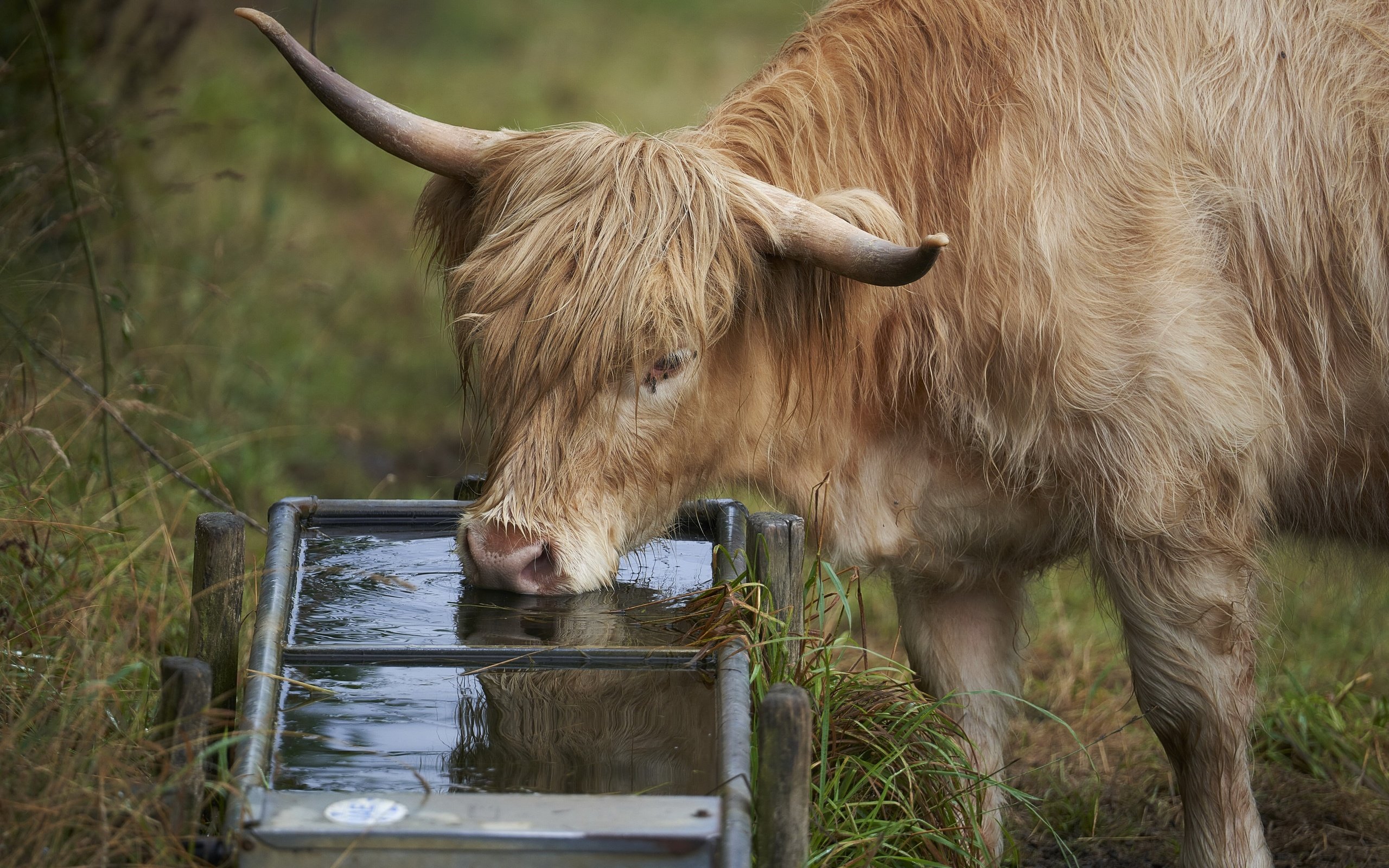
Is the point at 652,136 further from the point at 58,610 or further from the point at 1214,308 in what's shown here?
the point at 58,610

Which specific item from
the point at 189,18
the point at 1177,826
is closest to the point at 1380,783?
the point at 1177,826

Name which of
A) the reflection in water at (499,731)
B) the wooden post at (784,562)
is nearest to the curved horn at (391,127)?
the wooden post at (784,562)

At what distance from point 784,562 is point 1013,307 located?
0.70 meters

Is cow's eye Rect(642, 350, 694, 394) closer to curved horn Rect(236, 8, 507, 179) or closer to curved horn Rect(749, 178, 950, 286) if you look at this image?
curved horn Rect(749, 178, 950, 286)

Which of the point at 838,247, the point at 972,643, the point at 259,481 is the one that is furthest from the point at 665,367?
the point at 259,481

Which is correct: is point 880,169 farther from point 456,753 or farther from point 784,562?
point 456,753

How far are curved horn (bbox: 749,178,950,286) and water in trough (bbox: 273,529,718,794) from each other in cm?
71

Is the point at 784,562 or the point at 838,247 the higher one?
the point at 838,247

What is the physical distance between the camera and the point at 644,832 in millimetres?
1731

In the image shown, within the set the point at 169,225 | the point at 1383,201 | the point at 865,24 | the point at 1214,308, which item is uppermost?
the point at 169,225

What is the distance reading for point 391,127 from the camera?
2.90 meters

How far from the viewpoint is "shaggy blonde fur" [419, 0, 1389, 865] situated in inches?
102

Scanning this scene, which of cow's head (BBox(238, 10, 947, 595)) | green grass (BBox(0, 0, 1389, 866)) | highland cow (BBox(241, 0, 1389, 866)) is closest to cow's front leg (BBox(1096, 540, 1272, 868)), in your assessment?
highland cow (BBox(241, 0, 1389, 866))

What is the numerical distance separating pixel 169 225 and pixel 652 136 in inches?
175
